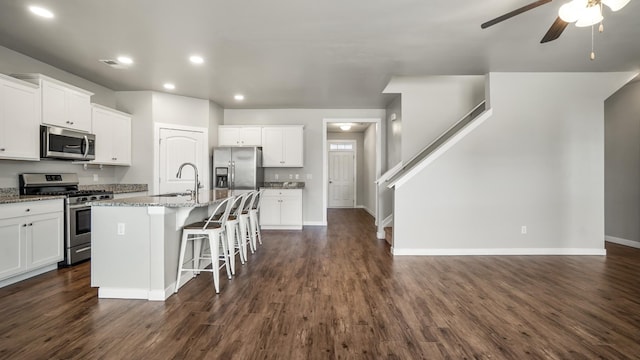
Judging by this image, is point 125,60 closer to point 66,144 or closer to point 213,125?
point 66,144

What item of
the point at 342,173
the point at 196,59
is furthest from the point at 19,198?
the point at 342,173

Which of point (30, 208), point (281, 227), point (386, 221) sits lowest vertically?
point (281, 227)

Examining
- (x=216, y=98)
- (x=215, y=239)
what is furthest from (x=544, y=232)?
(x=216, y=98)

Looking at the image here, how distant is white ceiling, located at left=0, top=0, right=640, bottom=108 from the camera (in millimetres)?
2635

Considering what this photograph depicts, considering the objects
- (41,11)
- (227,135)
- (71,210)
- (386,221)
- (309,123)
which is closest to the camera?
(41,11)

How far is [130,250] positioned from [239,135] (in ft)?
12.8

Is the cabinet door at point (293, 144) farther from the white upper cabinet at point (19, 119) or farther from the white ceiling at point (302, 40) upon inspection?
the white upper cabinet at point (19, 119)

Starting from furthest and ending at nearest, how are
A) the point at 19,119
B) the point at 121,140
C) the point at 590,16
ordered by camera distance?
the point at 121,140
the point at 19,119
the point at 590,16

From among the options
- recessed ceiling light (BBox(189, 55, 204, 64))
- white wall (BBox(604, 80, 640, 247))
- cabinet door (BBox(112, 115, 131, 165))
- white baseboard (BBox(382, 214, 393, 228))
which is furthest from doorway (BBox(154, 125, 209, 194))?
white wall (BBox(604, 80, 640, 247))

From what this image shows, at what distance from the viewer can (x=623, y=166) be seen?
5.07m

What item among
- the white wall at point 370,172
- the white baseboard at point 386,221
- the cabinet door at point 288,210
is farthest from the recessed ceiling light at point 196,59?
the white wall at point 370,172

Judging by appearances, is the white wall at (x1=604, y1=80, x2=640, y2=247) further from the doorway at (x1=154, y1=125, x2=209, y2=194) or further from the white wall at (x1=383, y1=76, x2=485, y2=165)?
the doorway at (x1=154, y1=125, x2=209, y2=194)

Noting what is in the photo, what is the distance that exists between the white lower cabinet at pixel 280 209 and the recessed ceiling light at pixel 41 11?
Result: 410cm

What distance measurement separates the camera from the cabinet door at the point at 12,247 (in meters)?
2.94
